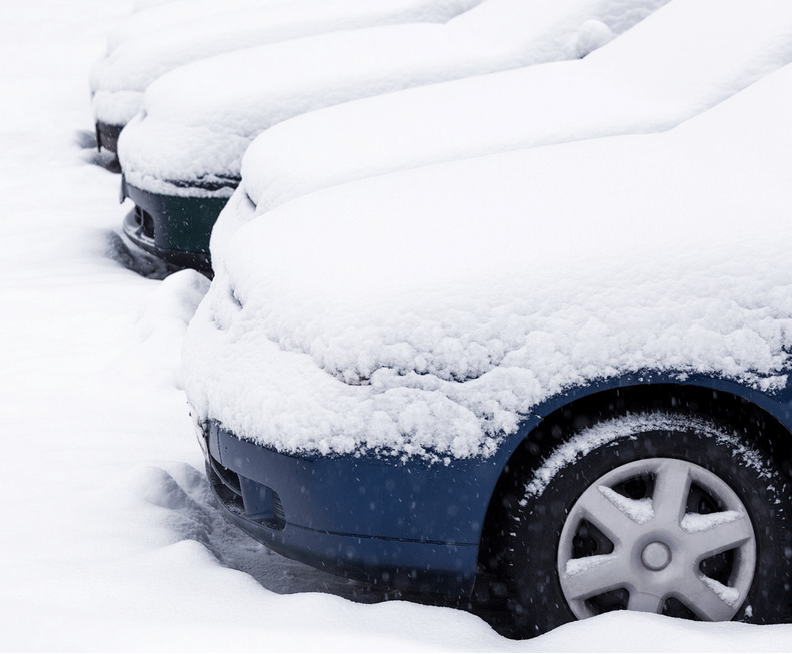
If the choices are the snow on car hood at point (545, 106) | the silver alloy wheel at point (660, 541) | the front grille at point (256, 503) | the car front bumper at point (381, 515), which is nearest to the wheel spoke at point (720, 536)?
the silver alloy wheel at point (660, 541)

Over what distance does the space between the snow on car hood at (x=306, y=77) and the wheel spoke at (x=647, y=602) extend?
2.89m

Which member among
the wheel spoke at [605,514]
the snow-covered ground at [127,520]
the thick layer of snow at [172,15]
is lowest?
the snow-covered ground at [127,520]

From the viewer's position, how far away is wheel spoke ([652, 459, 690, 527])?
1.97 meters

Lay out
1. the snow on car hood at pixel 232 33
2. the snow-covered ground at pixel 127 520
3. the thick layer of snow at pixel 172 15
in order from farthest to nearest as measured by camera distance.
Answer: the thick layer of snow at pixel 172 15 < the snow on car hood at pixel 232 33 < the snow-covered ground at pixel 127 520

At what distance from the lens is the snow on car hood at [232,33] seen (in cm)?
571

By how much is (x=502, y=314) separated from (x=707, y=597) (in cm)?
81

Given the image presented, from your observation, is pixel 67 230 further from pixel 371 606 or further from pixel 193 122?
pixel 371 606

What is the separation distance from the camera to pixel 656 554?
1.99 metres

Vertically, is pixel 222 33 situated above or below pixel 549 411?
above

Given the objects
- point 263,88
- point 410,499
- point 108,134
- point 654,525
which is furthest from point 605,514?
point 108,134

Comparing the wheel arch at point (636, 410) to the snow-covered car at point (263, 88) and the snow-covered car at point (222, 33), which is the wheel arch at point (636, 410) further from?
the snow-covered car at point (222, 33)

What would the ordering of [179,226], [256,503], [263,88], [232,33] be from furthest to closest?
1. [232,33]
2. [263,88]
3. [179,226]
4. [256,503]

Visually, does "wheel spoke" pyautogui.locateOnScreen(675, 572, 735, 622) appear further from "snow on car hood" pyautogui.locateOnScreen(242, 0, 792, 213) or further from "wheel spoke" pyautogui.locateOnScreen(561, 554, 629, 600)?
"snow on car hood" pyautogui.locateOnScreen(242, 0, 792, 213)

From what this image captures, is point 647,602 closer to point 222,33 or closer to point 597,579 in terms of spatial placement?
point 597,579
